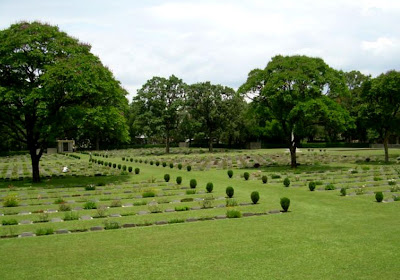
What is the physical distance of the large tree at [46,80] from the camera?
22.5m

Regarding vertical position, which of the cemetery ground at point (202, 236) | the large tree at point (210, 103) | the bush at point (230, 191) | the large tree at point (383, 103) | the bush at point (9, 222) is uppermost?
the large tree at point (210, 103)

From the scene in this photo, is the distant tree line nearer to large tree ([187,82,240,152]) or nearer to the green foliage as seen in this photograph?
the green foliage

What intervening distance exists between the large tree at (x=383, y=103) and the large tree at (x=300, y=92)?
4394mm

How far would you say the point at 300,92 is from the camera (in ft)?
103

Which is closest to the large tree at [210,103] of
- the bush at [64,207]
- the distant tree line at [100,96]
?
the distant tree line at [100,96]

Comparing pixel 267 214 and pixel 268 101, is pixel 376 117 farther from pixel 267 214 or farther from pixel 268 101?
pixel 267 214

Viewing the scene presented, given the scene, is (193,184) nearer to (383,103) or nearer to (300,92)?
(300,92)

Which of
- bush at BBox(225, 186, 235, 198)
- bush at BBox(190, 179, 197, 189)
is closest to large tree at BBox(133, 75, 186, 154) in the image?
bush at BBox(190, 179, 197, 189)

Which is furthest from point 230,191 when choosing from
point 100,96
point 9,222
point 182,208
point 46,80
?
point 46,80

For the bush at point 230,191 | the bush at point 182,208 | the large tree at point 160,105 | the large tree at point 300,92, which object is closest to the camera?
the bush at point 182,208

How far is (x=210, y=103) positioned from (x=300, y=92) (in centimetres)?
3669

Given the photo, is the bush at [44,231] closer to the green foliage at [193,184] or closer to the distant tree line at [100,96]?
the green foliage at [193,184]

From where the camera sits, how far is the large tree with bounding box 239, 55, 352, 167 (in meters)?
30.2

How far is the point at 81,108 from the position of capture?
952 inches
